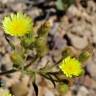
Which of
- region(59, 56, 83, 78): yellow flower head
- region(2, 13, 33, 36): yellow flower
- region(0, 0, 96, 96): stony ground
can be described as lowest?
region(0, 0, 96, 96): stony ground

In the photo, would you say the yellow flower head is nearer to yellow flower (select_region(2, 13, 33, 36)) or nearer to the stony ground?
yellow flower (select_region(2, 13, 33, 36))

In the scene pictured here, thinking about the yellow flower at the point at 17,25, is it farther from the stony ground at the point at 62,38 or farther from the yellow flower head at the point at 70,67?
the stony ground at the point at 62,38

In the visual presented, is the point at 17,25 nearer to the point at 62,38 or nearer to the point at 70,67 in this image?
the point at 70,67

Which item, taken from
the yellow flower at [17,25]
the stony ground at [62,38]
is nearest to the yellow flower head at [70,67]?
the yellow flower at [17,25]

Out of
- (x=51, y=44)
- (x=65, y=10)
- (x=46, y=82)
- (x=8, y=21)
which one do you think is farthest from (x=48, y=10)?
(x=8, y=21)

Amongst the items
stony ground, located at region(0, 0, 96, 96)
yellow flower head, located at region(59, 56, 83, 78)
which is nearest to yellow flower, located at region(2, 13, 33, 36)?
yellow flower head, located at region(59, 56, 83, 78)

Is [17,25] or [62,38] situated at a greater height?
[17,25]

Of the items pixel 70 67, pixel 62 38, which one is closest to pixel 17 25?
pixel 70 67
